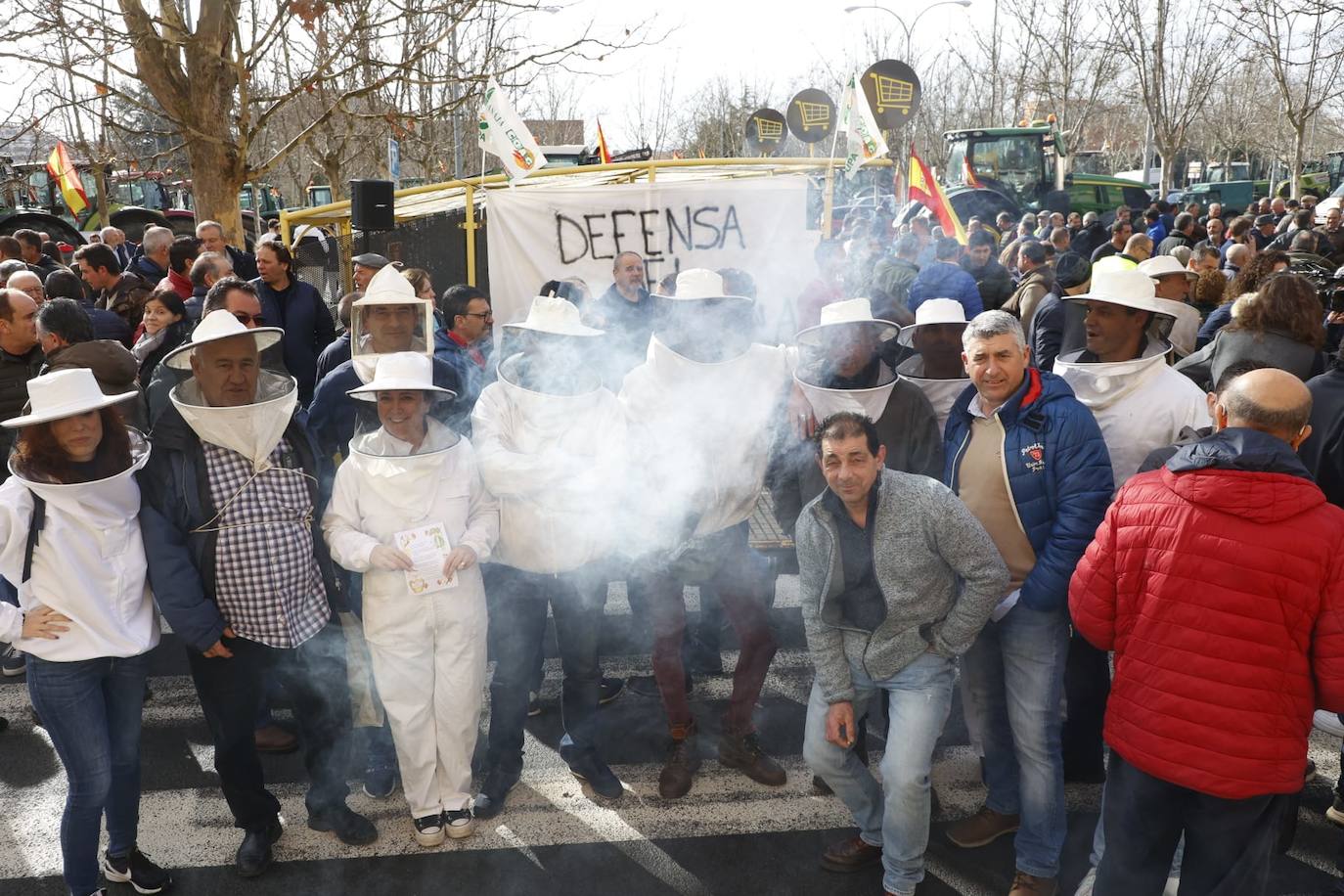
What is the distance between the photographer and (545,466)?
11.9 feet

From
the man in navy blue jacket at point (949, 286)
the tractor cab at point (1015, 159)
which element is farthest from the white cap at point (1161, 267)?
the tractor cab at point (1015, 159)

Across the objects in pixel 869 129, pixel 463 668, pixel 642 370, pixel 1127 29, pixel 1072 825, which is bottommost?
pixel 1072 825

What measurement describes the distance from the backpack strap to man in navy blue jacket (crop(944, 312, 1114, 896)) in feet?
9.65

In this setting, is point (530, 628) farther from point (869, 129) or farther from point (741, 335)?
point (869, 129)

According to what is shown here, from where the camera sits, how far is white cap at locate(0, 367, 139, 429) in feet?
9.59

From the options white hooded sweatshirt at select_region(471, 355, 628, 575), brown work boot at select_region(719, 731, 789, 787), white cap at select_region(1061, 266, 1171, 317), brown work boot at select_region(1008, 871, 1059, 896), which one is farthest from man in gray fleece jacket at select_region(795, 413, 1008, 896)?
white cap at select_region(1061, 266, 1171, 317)

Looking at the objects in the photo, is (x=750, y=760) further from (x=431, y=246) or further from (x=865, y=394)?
(x=431, y=246)

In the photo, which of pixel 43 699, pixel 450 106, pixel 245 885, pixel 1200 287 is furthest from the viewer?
pixel 450 106

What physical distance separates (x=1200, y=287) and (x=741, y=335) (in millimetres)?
4287

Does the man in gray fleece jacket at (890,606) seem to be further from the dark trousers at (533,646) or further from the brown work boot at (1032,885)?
the dark trousers at (533,646)

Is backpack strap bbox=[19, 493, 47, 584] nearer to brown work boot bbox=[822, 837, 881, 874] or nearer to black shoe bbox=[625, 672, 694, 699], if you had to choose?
black shoe bbox=[625, 672, 694, 699]

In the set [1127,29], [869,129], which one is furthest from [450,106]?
[1127,29]

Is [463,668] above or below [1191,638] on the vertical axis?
below

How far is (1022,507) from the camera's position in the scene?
10.6 ft
